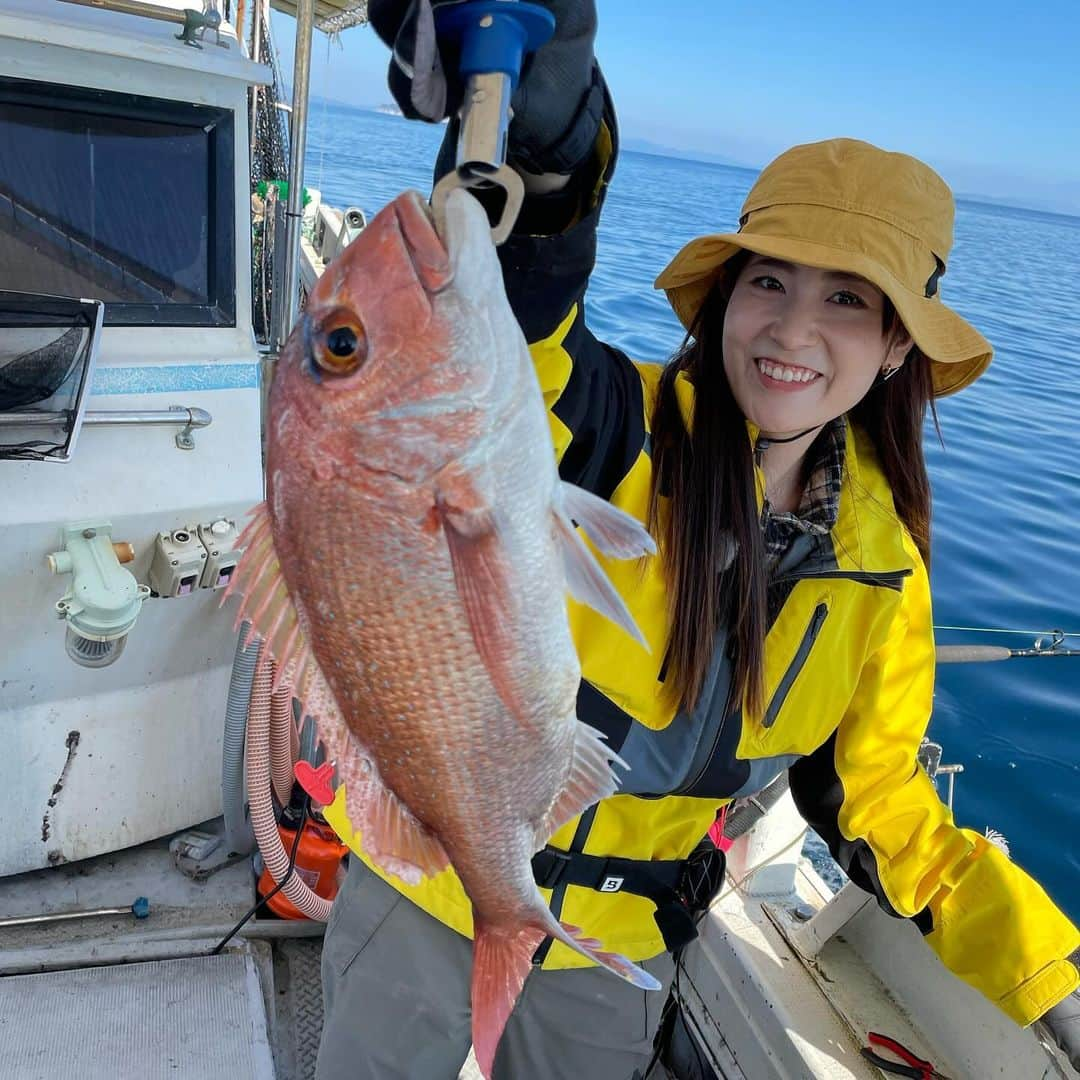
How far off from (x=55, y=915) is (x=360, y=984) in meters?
1.56

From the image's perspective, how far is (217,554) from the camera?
2.69 metres

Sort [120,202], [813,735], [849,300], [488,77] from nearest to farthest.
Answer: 1. [488,77]
2. [849,300]
3. [813,735]
4. [120,202]

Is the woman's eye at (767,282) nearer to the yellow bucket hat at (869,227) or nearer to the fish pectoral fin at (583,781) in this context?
the yellow bucket hat at (869,227)

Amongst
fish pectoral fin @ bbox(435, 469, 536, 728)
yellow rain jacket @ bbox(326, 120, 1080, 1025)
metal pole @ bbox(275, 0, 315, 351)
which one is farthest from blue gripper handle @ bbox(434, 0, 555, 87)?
metal pole @ bbox(275, 0, 315, 351)

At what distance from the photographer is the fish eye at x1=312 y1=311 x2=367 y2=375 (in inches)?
40.0

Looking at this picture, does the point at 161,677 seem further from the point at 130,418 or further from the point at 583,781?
the point at 583,781

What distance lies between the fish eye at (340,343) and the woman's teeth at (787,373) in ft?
3.15

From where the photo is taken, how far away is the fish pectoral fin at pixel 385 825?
1227mm

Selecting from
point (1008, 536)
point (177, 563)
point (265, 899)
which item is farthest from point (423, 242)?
point (1008, 536)

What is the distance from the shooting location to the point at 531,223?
130cm

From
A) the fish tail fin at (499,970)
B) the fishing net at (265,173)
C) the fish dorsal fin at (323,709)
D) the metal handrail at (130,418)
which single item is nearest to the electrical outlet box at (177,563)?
the metal handrail at (130,418)

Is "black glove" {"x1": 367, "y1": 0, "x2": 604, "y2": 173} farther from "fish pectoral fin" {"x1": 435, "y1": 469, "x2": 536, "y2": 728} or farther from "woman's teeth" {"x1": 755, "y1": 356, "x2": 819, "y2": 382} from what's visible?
"woman's teeth" {"x1": 755, "y1": 356, "x2": 819, "y2": 382}

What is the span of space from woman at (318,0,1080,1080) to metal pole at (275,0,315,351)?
54.8 inches

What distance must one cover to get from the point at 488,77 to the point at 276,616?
71 cm
